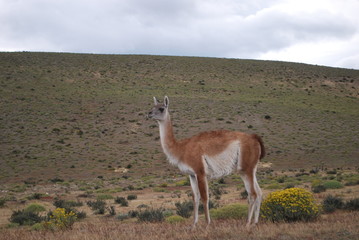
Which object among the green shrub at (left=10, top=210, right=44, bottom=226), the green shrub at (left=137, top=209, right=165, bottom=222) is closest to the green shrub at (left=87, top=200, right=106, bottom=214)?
the green shrub at (left=10, top=210, right=44, bottom=226)

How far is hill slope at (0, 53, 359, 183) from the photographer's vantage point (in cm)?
3953

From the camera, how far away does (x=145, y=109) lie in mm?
54406

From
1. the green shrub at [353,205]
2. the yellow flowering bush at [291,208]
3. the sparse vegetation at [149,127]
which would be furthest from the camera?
the sparse vegetation at [149,127]

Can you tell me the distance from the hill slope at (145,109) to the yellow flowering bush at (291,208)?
85.2 ft

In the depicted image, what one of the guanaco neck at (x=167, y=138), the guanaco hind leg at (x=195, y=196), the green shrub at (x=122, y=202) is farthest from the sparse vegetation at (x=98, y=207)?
the guanaco hind leg at (x=195, y=196)

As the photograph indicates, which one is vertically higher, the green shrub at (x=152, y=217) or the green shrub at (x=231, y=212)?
the green shrub at (x=231, y=212)

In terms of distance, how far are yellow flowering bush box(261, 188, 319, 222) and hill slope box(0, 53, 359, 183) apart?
2596 centimetres

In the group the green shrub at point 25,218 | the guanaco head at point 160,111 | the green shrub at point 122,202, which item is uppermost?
the guanaco head at point 160,111

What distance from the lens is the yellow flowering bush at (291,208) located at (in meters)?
9.86

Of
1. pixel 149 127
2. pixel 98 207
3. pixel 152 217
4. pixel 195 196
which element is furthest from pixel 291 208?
pixel 149 127

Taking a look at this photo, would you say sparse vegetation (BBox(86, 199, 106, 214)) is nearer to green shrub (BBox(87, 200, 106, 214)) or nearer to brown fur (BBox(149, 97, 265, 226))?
green shrub (BBox(87, 200, 106, 214))

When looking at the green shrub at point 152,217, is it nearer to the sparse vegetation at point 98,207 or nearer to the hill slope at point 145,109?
the sparse vegetation at point 98,207

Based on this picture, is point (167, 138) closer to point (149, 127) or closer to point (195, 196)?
point (195, 196)

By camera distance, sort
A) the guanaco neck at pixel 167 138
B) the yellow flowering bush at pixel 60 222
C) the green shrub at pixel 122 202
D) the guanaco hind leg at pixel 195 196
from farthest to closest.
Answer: the green shrub at pixel 122 202 < the yellow flowering bush at pixel 60 222 < the guanaco neck at pixel 167 138 < the guanaco hind leg at pixel 195 196
